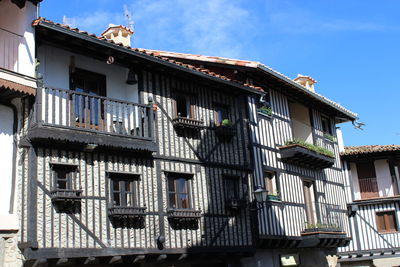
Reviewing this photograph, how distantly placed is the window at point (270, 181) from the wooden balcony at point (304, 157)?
1.01 m

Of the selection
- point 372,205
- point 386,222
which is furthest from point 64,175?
point 386,222

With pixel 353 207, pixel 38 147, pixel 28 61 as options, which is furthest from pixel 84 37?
pixel 353 207

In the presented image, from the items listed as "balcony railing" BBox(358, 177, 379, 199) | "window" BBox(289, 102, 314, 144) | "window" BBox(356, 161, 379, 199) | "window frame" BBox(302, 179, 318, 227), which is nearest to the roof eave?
"window" BBox(289, 102, 314, 144)

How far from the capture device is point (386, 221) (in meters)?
27.4

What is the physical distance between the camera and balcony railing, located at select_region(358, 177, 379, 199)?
94.4ft

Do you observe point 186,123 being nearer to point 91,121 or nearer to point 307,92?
point 91,121

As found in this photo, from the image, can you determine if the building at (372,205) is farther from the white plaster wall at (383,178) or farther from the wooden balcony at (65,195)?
the wooden balcony at (65,195)

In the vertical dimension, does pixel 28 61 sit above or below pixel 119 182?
above

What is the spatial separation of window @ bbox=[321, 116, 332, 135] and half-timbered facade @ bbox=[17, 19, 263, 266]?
26.0 ft

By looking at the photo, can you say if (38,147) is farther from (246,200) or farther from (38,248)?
(246,200)

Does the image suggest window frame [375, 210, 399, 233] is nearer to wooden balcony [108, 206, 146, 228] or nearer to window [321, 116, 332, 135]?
window [321, 116, 332, 135]

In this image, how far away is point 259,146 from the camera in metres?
20.2

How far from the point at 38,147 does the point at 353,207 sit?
17.6 meters

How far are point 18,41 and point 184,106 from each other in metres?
6.03
